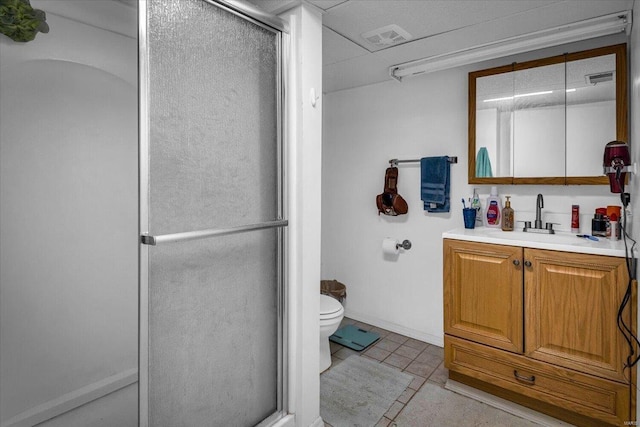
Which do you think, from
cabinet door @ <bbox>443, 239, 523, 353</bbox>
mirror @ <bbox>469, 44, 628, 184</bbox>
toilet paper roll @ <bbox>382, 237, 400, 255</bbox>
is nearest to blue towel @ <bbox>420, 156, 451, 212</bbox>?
mirror @ <bbox>469, 44, 628, 184</bbox>

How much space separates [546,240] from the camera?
1.93 metres

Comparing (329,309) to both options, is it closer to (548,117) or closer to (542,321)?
(542,321)

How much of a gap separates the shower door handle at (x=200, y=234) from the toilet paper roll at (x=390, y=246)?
1.52 m

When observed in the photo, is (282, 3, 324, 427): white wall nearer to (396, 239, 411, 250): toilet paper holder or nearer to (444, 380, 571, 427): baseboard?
(444, 380, 571, 427): baseboard

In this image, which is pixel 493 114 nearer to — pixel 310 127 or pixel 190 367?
pixel 310 127

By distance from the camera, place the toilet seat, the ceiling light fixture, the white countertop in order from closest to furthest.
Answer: the white countertop
the ceiling light fixture
the toilet seat

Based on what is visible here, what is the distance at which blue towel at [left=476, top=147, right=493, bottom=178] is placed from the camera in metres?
2.37

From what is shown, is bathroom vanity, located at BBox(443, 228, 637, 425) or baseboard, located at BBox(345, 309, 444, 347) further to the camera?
baseboard, located at BBox(345, 309, 444, 347)

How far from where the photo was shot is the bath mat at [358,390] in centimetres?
192

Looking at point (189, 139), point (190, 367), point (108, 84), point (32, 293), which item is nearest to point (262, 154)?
point (189, 139)

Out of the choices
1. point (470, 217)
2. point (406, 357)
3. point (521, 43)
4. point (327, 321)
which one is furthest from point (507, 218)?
point (327, 321)

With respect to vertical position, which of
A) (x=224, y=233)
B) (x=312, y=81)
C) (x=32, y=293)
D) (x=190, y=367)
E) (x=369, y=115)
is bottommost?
(x=190, y=367)

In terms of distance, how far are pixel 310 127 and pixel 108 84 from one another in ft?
3.77

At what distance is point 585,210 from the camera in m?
2.08
